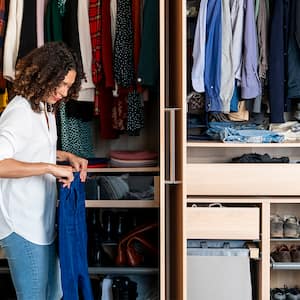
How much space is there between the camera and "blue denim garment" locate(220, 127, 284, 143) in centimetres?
280

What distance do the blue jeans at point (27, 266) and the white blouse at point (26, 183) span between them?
2cm

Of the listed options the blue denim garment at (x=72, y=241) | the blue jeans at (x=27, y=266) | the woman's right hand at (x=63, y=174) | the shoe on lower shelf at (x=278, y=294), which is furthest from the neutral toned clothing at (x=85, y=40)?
the shoe on lower shelf at (x=278, y=294)

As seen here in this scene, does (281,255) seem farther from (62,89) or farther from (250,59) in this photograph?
(62,89)

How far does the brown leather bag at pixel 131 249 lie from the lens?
8.86ft

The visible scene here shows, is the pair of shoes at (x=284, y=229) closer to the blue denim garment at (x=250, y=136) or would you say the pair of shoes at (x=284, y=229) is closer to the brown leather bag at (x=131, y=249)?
the blue denim garment at (x=250, y=136)

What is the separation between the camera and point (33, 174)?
64.7 inches

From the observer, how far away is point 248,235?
264 cm

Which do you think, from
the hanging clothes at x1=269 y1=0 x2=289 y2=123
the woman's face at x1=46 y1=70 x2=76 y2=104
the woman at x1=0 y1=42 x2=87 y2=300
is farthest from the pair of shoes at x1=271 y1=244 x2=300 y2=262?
the woman's face at x1=46 y1=70 x2=76 y2=104

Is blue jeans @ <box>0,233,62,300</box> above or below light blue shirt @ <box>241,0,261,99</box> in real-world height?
below

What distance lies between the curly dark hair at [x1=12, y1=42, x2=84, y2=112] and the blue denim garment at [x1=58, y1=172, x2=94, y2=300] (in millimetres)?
336

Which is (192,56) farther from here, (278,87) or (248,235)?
(248,235)

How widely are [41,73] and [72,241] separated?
60cm

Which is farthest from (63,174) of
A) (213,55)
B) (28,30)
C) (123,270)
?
(213,55)

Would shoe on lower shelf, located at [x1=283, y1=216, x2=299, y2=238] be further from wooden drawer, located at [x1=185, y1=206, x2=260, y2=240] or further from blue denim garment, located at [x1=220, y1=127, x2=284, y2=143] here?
blue denim garment, located at [x1=220, y1=127, x2=284, y2=143]
